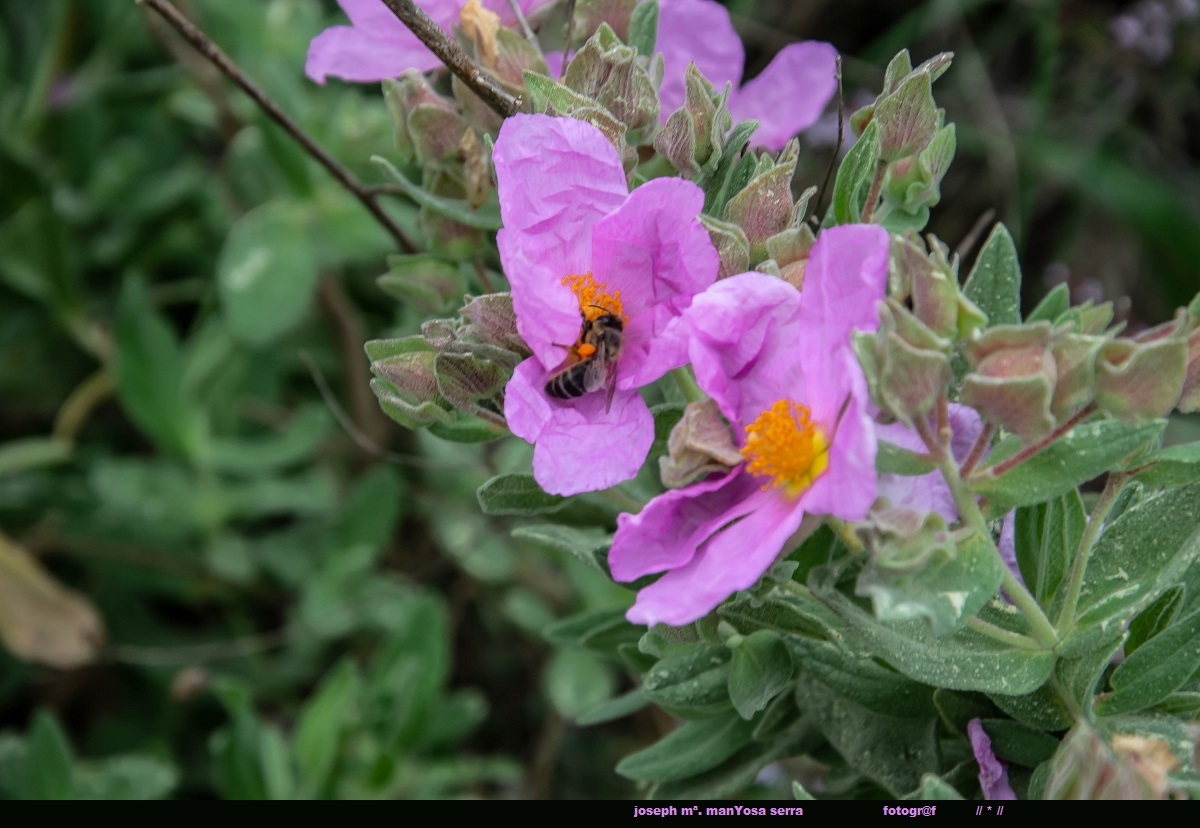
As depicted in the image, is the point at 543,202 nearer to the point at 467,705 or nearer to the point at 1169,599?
the point at 1169,599

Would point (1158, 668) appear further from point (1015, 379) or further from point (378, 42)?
point (378, 42)

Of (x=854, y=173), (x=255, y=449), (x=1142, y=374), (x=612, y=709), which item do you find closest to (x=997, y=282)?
(x=854, y=173)

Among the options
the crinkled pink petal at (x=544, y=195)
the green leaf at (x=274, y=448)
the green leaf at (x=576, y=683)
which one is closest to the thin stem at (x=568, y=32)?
the crinkled pink petal at (x=544, y=195)

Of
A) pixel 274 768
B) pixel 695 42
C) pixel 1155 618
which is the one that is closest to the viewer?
pixel 1155 618

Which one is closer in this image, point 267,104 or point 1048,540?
point 1048,540

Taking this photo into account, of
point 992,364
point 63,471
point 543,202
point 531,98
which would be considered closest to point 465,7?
point 531,98

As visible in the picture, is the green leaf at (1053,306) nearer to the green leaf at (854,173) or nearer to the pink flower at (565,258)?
the green leaf at (854,173)

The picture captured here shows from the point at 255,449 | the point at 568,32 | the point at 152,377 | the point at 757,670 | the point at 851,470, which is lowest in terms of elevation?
the point at 255,449

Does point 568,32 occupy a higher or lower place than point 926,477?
higher
